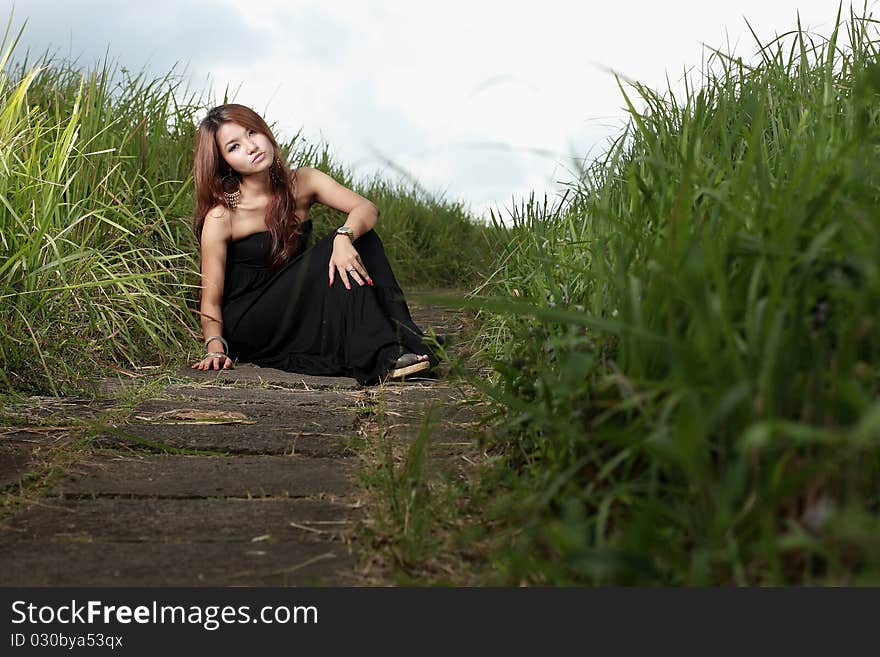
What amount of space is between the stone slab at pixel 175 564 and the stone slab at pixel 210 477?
0.96 ft

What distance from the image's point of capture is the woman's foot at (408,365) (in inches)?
130

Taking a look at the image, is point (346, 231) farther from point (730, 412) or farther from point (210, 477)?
point (730, 412)

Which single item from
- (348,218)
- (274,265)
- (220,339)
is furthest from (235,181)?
(220,339)

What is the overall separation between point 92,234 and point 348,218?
106cm

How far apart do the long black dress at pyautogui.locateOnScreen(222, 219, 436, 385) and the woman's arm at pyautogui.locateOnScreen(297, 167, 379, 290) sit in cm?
6

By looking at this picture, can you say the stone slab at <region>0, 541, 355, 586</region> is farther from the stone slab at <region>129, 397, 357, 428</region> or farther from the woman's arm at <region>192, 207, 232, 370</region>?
the woman's arm at <region>192, 207, 232, 370</region>

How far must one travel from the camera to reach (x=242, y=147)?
3.82 m

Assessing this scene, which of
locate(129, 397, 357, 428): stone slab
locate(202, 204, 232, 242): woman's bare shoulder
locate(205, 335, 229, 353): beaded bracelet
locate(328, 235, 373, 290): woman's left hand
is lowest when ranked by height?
locate(129, 397, 357, 428): stone slab

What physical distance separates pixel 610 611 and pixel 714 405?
29cm

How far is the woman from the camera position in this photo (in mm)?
3633

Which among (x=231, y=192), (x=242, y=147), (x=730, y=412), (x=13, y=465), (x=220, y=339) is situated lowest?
(x=13, y=465)

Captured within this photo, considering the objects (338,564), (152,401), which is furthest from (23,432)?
(338,564)

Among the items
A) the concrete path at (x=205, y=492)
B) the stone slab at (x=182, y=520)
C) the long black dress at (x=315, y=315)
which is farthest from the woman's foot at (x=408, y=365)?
the stone slab at (x=182, y=520)

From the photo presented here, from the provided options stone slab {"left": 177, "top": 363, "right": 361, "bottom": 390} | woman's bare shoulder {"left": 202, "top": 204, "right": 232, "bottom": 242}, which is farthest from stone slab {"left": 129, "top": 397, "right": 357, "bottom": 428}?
woman's bare shoulder {"left": 202, "top": 204, "right": 232, "bottom": 242}
